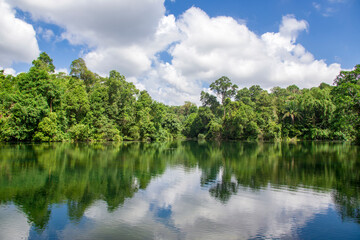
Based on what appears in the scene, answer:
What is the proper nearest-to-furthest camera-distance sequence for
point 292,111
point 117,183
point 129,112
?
point 117,183
point 129,112
point 292,111

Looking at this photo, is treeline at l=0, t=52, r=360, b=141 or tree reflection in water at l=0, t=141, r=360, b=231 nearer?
tree reflection in water at l=0, t=141, r=360, b=231

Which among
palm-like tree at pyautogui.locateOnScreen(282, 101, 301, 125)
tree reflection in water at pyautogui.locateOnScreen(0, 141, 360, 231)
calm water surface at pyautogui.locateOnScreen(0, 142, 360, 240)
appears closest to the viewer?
calm water surface at pyautogui.locateOnScreen(0, 142, 360, 240)

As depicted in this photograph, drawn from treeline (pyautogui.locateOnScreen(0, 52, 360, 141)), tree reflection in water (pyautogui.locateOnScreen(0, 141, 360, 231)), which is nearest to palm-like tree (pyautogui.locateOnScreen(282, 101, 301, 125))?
treeline (pyautogui.locateOnScreen(0, 52, 360, 141))

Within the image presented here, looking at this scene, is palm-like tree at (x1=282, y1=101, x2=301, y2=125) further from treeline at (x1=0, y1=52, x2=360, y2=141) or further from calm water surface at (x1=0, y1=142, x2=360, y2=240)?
calm water surface at (x1=0, y1=142, x2=360, y2=240)

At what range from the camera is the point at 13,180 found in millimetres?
12445

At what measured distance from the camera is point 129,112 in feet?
193

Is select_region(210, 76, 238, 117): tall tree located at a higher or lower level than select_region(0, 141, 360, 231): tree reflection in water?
higher

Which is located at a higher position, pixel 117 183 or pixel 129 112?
pixel 129 112

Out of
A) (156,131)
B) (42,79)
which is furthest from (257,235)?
(156,131)

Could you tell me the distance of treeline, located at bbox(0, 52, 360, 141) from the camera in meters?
38.5

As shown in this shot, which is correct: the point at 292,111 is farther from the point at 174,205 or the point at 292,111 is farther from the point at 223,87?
the point at 174,205

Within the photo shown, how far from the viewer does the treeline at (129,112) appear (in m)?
38.5

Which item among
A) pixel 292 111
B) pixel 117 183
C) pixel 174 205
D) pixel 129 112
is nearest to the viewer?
pixel 174 205

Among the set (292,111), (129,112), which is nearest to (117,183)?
(129,112)
